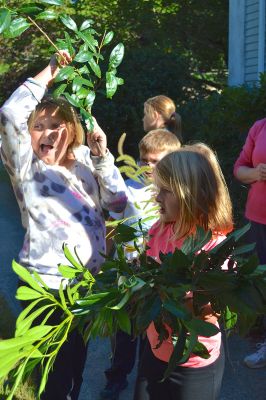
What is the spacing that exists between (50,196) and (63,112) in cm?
38

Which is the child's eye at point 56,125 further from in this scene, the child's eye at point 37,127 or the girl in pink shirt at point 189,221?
the girl in pink shirt at point 189,221

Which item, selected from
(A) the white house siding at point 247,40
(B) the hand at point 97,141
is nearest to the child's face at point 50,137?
(B) the hand at point 97,141

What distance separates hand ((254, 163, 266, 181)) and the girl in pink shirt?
1.33m

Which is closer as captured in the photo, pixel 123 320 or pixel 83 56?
pixel 123 320

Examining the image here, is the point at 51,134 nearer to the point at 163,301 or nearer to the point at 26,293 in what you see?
the point at 26,293

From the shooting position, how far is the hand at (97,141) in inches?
112

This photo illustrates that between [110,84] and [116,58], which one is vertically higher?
[116,58]

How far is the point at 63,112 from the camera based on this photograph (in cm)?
287

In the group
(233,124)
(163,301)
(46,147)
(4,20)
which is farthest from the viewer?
(233,124)

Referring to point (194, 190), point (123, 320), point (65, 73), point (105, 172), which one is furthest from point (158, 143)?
point (123, 320)

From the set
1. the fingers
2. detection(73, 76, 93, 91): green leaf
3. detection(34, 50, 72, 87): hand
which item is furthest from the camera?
detection(34, 50, 72, 87): hand

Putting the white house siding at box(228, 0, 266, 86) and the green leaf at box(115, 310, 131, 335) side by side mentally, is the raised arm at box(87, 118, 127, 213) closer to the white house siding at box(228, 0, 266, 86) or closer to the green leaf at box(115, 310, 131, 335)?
the green leaf at box(115, 310, 131, 335)

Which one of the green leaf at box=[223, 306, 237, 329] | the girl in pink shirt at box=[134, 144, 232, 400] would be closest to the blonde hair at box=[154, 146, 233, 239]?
the girl in pink shirt at box=[134, 144, 232, 400]

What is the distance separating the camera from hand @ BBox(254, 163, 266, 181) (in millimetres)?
3758
